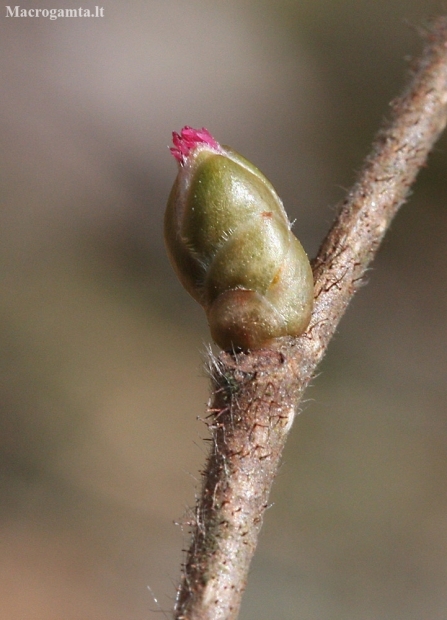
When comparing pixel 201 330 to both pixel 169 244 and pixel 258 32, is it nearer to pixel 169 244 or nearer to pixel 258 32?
pixel 258 32

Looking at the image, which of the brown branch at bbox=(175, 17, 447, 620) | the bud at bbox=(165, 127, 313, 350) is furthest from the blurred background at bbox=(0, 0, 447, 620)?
the bud at bbox=(165, 127, 313, 350)

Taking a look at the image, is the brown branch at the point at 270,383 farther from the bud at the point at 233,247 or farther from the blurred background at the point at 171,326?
the blurred background at the point at 171,326

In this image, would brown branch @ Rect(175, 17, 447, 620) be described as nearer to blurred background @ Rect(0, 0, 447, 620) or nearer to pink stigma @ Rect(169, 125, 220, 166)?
pink stigma @ Rect(169, 125, 220, 166)

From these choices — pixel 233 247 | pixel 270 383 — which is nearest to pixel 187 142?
pixel 233 247

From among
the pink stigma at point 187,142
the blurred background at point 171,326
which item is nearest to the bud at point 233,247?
the pink stigma at point 187,142

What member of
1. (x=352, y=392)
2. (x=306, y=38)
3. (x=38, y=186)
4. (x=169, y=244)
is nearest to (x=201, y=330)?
(x=352, y=392)

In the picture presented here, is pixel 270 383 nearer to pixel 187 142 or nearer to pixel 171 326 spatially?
pixel 187 142

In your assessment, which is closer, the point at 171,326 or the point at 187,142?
the point at 187,142
